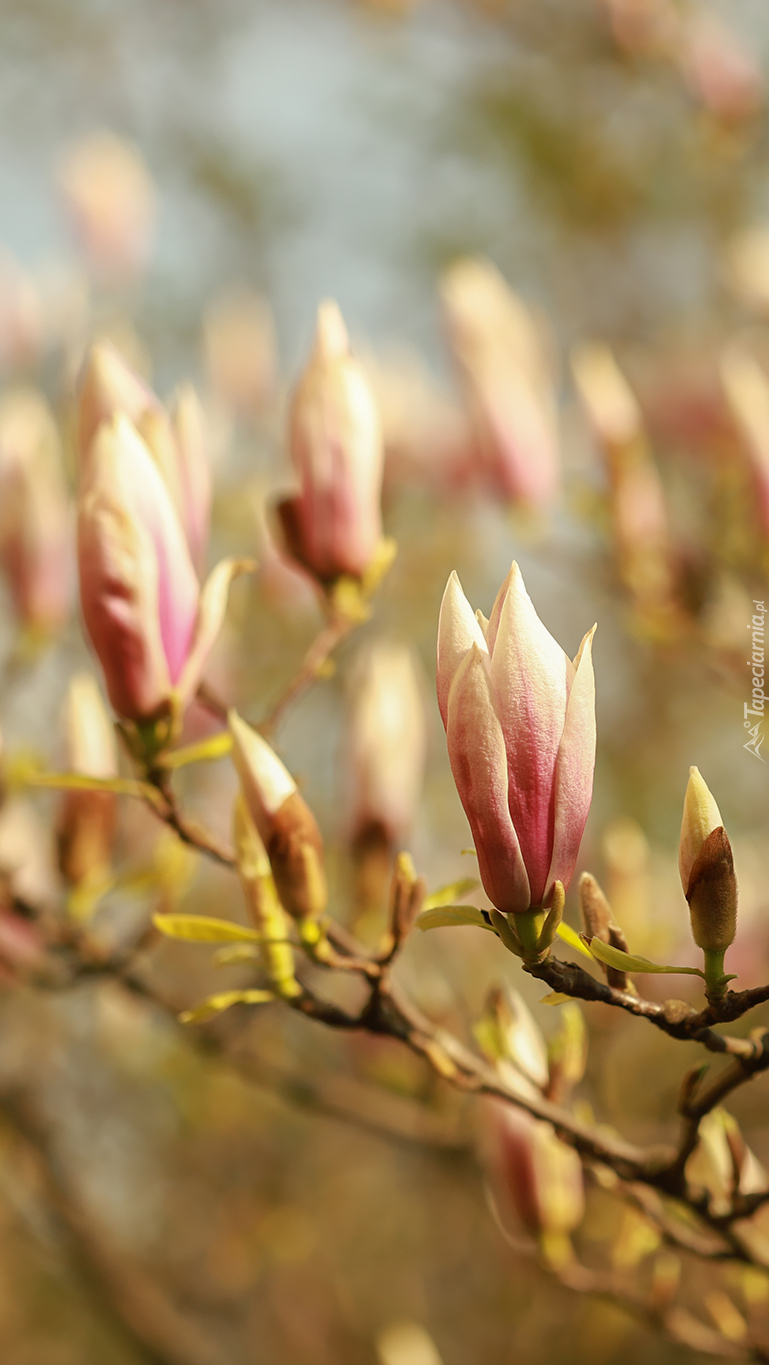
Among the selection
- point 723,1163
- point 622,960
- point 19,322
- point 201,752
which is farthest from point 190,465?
point 19,322

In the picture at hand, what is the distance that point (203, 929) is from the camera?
56 cm

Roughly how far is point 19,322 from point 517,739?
186 cm

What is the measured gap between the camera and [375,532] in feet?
2.54

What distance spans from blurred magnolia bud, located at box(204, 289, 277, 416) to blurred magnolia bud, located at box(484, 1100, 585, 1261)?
1.94 meters

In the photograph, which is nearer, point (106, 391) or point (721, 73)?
point (106, 391)

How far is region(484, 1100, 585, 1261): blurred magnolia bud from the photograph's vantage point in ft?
2.60

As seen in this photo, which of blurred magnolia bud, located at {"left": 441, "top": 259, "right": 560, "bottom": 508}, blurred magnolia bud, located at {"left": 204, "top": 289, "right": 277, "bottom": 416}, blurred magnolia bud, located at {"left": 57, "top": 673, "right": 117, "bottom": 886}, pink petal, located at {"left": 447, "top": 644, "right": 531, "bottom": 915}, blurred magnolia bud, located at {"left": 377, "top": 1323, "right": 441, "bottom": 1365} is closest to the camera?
pink petal, located at {"left": 447, "top": 644, "right": 531, "bottom": 915}

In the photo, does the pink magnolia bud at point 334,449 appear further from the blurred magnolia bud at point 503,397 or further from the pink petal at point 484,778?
the blurred magnolia bud at point 503,397

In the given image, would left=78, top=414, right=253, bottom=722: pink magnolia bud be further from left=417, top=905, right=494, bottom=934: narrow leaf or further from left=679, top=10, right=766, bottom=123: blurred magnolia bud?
left=679, top=10, right=766, bottom=123: blurred magnolia bud

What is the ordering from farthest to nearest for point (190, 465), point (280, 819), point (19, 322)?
point (19, 322) < point (190, 465) < point (280, 819)

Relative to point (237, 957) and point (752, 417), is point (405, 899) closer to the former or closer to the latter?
point (237, 957)
